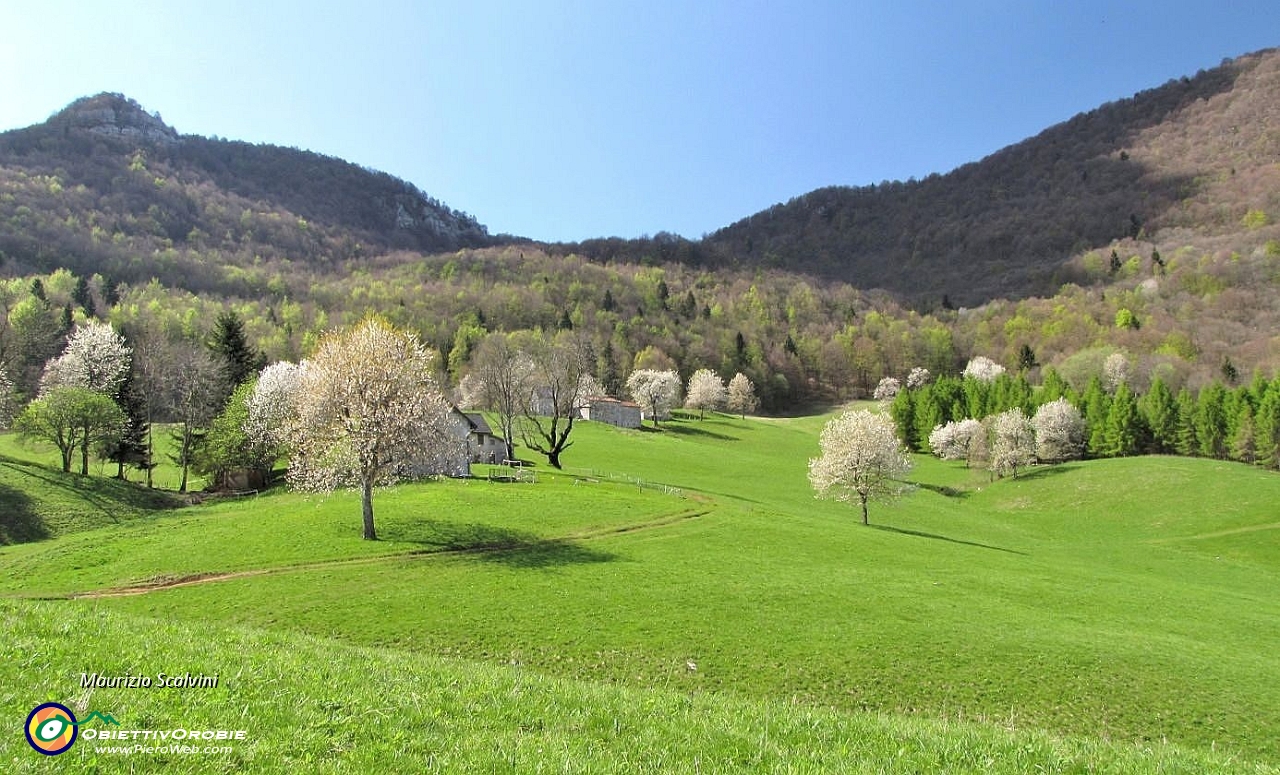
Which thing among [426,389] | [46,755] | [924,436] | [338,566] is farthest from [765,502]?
[924,436]

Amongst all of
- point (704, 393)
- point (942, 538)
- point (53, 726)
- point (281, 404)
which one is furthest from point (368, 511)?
point (704, 393)

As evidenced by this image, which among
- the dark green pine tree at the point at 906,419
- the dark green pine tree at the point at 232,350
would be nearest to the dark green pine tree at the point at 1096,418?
the dark green pine tree at the point at 906,419

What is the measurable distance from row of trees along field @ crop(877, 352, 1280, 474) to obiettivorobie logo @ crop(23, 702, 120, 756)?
311 ft

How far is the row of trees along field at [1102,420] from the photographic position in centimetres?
8244

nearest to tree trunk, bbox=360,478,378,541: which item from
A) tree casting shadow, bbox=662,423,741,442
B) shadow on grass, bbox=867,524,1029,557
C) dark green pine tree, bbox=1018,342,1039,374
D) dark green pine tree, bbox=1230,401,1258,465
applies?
shadow on grass, bbox=867,524,1029,557

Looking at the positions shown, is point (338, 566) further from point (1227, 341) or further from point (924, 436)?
point (1227, 341)

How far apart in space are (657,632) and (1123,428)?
329 feet

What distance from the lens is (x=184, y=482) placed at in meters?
55.2

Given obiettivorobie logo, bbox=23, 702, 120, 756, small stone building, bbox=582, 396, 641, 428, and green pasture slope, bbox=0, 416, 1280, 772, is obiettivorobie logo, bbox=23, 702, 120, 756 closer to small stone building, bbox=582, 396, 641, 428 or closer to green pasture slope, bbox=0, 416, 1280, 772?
green pasture slope, bbox=0, 416, 1280, 772

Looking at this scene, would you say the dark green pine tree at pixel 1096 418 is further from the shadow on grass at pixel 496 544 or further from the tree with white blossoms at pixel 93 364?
the tree with white blossoms at pixel 93 364

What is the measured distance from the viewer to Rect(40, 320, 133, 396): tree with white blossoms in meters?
59.9

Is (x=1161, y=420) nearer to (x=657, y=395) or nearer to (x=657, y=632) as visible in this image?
(x=657, y=395)

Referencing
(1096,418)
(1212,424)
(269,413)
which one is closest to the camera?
(269,413)

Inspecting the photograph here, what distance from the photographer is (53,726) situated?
23.5 ft
